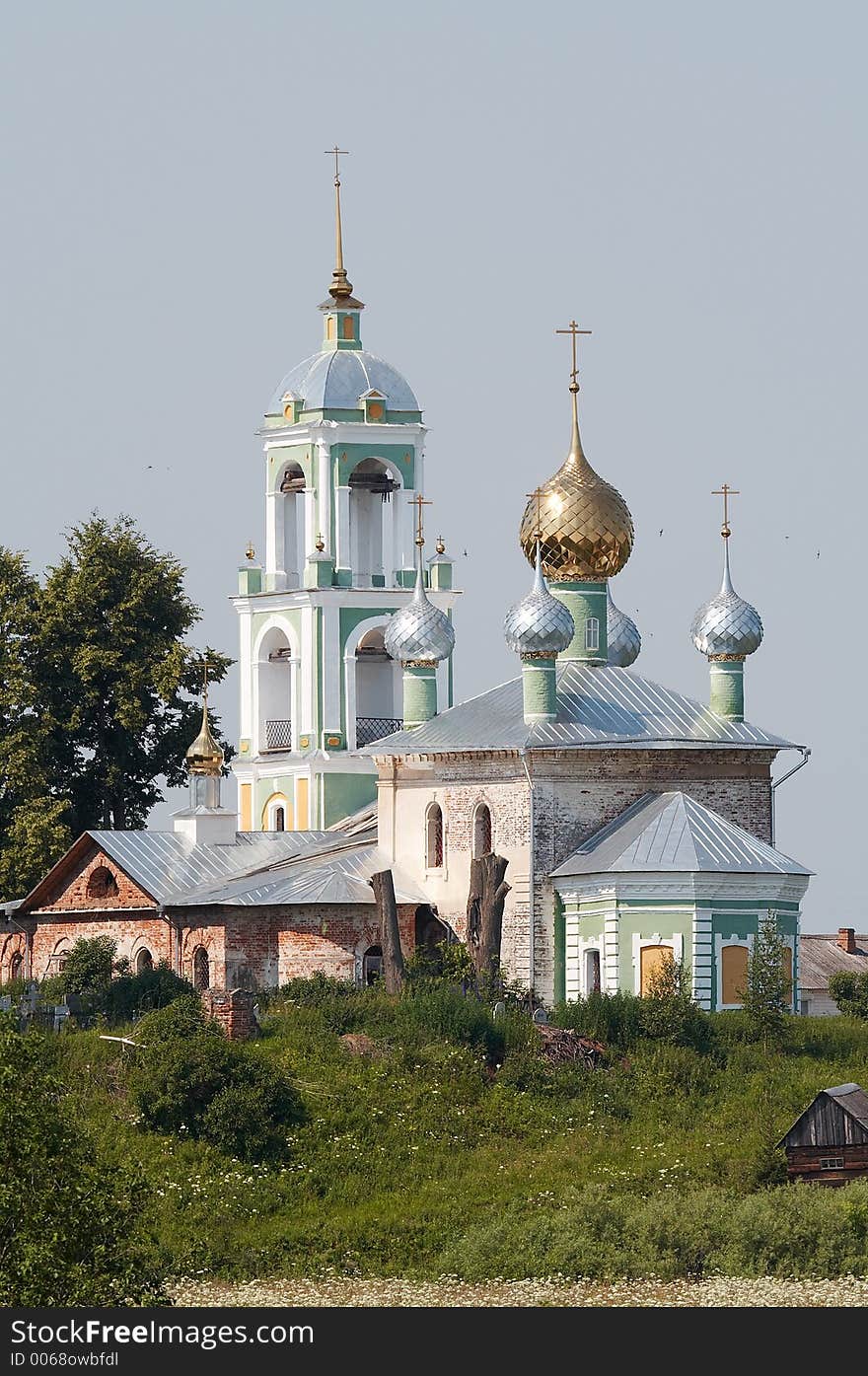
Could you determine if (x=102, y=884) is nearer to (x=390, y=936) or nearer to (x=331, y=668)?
(x=331, y=668)

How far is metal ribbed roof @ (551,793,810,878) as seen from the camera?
43000 mm

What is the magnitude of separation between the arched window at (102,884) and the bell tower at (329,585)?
4.90m

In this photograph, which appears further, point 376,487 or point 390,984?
point 376,487

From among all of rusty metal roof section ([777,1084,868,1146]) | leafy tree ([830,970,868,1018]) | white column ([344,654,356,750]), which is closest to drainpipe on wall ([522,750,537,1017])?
leafy tree ([830,970,868,1018])

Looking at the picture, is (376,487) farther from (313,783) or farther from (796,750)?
(796,750)

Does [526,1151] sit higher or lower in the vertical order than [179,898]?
lower

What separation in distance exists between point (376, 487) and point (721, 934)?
553 inches

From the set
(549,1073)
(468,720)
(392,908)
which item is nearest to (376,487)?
(468,720)

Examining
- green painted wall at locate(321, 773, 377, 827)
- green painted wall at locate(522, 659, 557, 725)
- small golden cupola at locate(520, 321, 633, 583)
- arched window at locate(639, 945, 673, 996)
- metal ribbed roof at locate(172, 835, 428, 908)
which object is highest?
small golden cupola at locate(520, 321, 633, 583)

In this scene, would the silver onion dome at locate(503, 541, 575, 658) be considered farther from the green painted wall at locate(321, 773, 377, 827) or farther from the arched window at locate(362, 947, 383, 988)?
the green painted wall at locate(321, 773, 377, 827)

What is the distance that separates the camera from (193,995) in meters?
42.7

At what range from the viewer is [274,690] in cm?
5562

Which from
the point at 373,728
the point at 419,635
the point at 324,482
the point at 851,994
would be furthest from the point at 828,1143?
the point at 324,482

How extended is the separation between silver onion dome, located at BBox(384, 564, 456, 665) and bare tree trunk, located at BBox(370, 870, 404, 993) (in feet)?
16.5
